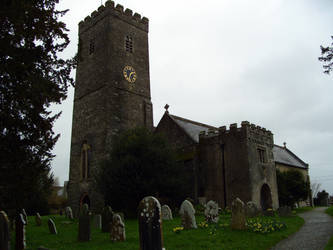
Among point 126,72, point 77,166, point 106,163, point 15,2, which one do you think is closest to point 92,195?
point 77,166

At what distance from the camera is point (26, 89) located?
9.96 m

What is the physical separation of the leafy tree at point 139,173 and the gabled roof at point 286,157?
19.2m

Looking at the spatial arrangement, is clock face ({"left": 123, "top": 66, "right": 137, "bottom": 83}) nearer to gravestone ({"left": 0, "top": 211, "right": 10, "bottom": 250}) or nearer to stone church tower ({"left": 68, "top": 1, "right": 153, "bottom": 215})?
stone church tower ({"left": 68, "top": 1, "right": 153, "bottom": 215})

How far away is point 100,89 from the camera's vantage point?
28.3m

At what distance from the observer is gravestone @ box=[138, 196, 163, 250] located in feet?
23.5

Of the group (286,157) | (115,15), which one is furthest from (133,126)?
(286,157)

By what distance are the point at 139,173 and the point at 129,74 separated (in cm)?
1159

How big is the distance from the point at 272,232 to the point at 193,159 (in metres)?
12.6

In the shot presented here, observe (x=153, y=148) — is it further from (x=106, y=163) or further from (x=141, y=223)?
(x=141, y=223)

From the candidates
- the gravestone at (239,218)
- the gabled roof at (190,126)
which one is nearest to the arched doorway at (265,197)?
the gabled roof at (190,126)

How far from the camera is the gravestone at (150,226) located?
716 centimetres

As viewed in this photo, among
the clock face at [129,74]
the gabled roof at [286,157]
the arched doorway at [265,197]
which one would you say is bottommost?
the arched doorway at [265,197]

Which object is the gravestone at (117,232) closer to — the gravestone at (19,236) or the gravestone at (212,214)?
the gravestone at (19,236)

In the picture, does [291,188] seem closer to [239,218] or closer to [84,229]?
[239,218]
